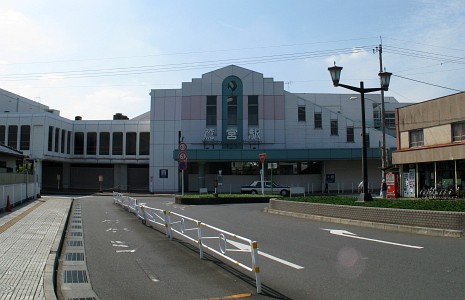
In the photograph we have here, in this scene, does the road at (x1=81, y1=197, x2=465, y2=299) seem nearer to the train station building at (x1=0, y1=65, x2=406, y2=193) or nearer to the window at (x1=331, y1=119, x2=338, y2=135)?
the train station building at (x1=0, y1=65, x2=406, y2=193)

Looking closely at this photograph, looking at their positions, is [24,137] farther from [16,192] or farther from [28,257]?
[28,257]

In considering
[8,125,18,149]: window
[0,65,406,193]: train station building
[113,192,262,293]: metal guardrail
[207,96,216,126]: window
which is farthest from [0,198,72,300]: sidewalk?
[8,125,18,149]: window

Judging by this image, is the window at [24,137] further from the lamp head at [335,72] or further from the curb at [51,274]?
the curb at [51,274]

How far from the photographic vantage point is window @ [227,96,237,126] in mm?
52875

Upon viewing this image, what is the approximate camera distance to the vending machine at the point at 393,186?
3303 cm

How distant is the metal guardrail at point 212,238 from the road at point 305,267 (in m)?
0.32

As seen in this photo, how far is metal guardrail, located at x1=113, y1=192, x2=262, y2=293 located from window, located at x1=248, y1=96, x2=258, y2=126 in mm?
31232

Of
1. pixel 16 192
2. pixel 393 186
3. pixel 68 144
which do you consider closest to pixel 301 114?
pixel 393 186

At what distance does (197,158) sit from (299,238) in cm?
3705

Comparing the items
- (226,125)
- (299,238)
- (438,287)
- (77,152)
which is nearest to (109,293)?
(438,287)

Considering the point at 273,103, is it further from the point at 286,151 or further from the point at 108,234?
the point at 108,234

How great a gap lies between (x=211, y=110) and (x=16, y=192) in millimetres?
29448

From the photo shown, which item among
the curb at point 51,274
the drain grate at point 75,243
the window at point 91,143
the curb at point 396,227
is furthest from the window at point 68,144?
the curb at point 51,274

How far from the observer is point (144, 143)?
5944 centimetres
